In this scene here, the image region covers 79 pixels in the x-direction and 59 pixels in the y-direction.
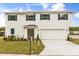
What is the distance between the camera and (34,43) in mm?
45969

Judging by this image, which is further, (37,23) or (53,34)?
(53,34)

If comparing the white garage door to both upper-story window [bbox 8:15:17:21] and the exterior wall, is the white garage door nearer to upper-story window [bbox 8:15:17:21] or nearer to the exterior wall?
the exterior wall

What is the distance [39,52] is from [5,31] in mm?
1009

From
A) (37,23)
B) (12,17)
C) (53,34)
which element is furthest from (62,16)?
(12,17)

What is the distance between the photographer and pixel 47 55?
151ft

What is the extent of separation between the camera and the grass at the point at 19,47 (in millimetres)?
45875

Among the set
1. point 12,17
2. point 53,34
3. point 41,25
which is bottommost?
point 53,34

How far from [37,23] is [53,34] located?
507mm

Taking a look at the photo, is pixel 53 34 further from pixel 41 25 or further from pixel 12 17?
pixel 12 17

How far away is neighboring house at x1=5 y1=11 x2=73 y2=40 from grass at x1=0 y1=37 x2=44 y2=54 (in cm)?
19

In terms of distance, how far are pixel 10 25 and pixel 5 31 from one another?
207 millimetres

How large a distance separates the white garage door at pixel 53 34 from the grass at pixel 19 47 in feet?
0.85

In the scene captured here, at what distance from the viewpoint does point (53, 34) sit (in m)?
46.1

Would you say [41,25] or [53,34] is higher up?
[41,25]
